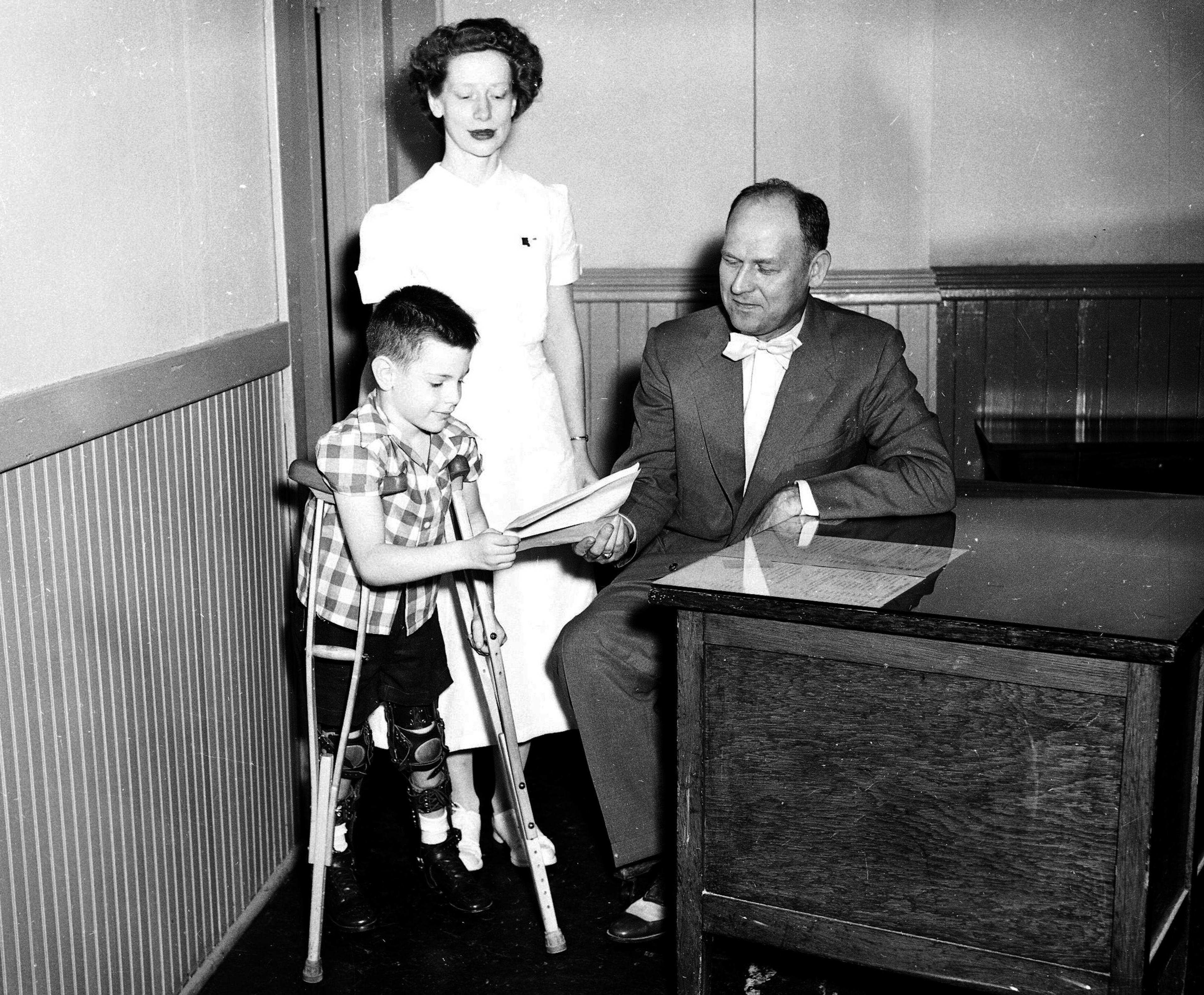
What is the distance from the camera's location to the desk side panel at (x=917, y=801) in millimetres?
2164

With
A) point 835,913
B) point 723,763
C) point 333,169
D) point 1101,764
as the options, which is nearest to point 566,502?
point 723,763

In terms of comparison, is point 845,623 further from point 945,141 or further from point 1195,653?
point 945,141

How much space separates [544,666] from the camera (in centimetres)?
355

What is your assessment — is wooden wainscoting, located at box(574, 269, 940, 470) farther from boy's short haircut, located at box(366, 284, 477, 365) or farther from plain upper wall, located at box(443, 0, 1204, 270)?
boy's short haircut, located at box(366, 284, 477, 365)

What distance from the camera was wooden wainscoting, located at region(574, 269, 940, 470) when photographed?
4.81 metres

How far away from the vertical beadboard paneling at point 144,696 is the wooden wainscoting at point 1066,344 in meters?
3.02

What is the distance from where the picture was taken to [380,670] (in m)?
3.17

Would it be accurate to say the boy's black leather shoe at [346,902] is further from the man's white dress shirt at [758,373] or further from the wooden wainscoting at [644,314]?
the wooden wainscoting at [644,314]

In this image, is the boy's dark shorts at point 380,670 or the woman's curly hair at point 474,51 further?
the woman's curly hair at point 474,51

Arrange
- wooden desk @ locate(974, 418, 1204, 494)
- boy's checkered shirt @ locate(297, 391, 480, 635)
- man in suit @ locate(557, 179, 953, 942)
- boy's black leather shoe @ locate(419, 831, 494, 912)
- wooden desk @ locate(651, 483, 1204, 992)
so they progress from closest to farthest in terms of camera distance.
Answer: wooden desk @ locate(651, 483, 1204, 992) → boy's checkered shirt @ locate(297, 391, 480, 635) → man in suit @ locate(557, 179, 953, 942) → boy's black leather shoe @ locate(419, 831, 494, 912) → wooden desk @ locate(974, 418, 1204, 494)

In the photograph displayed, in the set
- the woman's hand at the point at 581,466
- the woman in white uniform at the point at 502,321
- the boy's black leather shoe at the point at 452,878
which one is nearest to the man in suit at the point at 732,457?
the woman's hand at the point at 581,466

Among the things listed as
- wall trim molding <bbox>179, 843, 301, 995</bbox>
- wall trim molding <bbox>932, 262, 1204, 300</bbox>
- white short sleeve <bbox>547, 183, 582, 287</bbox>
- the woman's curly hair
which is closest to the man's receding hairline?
white short sleeve <bbox>547, 183, 582, 287</bbox>

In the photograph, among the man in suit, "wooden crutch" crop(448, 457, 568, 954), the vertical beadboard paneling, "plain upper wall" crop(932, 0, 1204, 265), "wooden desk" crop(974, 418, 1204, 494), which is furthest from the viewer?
→ "plain upper wall" crop(932, 0, 1204, 265)

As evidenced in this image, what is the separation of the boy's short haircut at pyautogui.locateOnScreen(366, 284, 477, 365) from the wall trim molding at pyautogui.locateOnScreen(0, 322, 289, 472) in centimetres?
39
